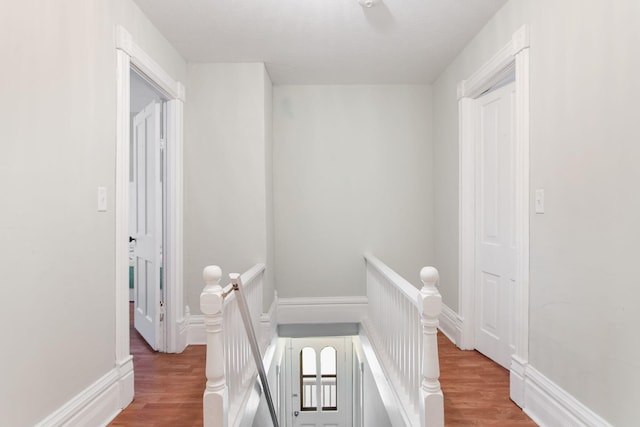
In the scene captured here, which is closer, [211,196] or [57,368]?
[57,368]

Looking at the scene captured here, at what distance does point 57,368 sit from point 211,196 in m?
1.85

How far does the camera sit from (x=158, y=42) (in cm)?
270

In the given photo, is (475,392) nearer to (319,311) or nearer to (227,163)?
(319,311)

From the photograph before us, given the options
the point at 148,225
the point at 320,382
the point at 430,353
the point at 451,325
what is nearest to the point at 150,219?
the point at 148,225

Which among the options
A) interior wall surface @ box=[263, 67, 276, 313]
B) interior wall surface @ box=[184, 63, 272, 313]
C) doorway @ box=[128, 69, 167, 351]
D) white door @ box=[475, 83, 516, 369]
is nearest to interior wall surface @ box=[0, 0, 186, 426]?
→ doorway @ box=[128, 69, 167, 351]

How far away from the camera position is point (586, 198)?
1700mm

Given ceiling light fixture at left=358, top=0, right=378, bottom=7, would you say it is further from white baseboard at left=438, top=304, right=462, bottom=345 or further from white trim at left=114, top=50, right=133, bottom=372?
white baseboard at left=438, top=304, right=462, bottom=345

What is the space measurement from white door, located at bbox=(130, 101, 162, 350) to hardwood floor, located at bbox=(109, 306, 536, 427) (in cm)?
32

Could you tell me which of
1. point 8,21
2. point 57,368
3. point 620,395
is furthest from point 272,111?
point 620,395

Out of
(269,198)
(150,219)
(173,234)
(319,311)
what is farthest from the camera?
(319,311)

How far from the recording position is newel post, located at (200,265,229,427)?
5.58 ft

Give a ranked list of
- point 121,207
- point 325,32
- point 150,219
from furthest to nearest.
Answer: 1. point 150,219
2. point 325,32
3. point 121,207

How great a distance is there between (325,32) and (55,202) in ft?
6.75

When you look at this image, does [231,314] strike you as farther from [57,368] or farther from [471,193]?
[471,193]
